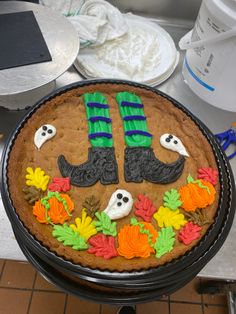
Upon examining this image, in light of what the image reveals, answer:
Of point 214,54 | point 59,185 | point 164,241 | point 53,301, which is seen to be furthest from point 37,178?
point 53,301

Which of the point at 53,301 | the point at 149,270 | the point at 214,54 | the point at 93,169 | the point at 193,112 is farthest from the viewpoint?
the point at 53,301

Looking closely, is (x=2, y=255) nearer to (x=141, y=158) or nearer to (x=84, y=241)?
(x=84, y=241)

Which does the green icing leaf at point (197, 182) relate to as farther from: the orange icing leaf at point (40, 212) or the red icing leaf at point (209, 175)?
the orange icing leaf at point (40, 212)

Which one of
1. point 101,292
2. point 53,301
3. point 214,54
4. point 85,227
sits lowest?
point 53,301

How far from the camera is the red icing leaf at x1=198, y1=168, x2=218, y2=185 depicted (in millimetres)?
626

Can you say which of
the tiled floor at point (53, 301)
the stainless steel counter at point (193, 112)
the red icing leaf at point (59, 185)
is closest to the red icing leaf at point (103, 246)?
the red icing leaf at point (59, 185)

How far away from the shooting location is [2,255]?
69 centimetres

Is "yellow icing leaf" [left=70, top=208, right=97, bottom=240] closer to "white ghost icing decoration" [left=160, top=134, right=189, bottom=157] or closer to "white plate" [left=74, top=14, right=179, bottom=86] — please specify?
"white ghost icing decoration" [left=160, top=134, right=189, bottom=157]

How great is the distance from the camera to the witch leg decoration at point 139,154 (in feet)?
2.10

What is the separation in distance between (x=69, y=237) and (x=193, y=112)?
21.4 inches

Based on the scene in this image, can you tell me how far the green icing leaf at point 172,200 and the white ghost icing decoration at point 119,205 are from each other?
7 cm

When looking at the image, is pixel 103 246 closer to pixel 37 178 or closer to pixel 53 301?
pixel 37 178

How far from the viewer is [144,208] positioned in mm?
601

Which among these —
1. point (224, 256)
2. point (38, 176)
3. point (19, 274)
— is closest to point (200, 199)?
point (224, 256)
